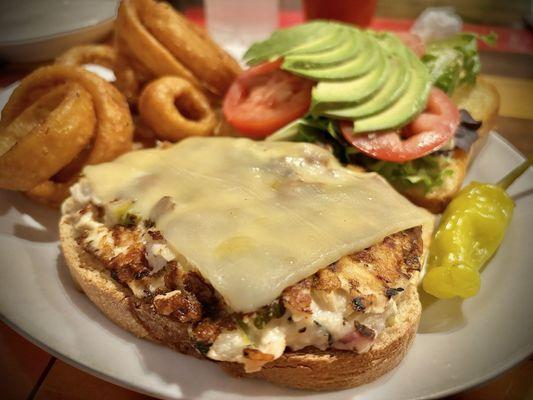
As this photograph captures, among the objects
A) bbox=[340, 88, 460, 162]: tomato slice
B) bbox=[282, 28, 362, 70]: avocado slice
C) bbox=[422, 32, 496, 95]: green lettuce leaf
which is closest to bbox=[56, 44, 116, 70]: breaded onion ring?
bbox=[282, 28, 362, 70]: avocado slice

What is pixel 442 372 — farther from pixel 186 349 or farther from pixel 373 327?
pixel 186 349

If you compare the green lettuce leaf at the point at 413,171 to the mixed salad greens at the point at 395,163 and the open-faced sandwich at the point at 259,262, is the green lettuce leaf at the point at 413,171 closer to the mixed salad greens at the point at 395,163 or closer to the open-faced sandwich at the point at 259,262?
the mixed salad greens at the point at 395,163

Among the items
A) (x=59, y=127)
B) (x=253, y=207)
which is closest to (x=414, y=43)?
(x=253, y=207)

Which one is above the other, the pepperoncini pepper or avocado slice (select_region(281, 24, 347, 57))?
avocado slice (select_region(281, 24, 347, 57))

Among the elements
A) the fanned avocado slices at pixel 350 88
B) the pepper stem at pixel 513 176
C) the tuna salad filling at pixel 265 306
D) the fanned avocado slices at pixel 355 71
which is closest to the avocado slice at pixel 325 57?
the fanned avocado slices at pixel 355 71

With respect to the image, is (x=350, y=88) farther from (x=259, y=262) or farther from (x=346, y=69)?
(x=259, y=262)

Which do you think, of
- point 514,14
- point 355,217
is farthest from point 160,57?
point 514,14

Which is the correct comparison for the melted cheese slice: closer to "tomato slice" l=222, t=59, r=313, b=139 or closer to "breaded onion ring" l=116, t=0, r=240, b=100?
"tomato slice" l=222, t=59, r=313, b=139
